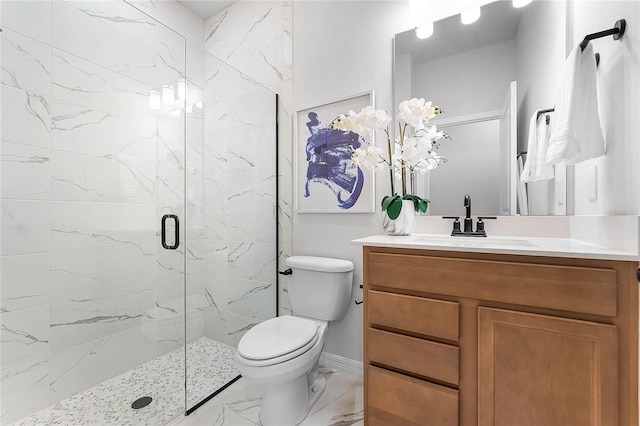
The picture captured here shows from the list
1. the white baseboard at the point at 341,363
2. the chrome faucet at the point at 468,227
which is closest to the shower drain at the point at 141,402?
the white baseboard at the point at 341,363

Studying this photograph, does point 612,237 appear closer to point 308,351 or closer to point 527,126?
point 527,126

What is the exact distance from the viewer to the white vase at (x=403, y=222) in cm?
142

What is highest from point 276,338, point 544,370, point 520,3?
point 520,3

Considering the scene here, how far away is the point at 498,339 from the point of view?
938 mm

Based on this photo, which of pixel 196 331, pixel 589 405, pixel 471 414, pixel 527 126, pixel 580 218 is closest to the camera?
pixel 589 405

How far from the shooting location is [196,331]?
1.70 metres

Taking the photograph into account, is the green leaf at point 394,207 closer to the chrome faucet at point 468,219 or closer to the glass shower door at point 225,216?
the chrome faucet at point 468,219

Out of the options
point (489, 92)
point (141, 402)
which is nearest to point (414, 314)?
point (489, 92)

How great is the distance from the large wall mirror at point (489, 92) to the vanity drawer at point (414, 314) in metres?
0.64

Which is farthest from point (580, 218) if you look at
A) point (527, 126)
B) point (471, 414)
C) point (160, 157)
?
point (160, 157)

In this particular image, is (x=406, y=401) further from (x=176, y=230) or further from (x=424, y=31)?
(x=424, y=31)

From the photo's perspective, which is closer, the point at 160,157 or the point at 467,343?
the point at 467,343

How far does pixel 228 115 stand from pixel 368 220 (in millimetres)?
1171

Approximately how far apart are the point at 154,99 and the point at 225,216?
0.88 m
